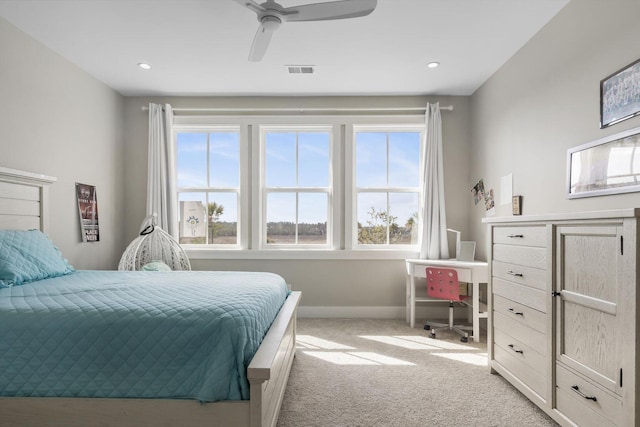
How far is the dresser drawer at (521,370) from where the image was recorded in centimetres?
199

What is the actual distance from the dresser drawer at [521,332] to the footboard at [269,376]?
142cm

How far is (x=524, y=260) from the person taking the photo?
2.16 metres

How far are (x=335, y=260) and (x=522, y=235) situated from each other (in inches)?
88.0

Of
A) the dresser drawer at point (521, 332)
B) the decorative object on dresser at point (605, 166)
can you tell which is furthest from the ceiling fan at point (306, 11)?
the dresser drawer at point (521, 332)

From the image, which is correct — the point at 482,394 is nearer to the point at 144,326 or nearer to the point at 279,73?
the point at 144,326

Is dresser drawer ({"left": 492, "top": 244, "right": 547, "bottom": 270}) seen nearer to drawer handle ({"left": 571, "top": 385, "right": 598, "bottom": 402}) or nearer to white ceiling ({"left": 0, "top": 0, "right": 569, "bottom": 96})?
drawer handle ({"left": 571, "top": 385, "right": 598, "bottom": 402})

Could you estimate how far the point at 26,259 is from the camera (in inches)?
90.3

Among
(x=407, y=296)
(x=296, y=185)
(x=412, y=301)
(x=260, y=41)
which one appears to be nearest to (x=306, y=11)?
(x=260, y=41)

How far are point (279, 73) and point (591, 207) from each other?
278cm

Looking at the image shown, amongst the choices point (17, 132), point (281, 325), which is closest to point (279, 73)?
point (17, 132)

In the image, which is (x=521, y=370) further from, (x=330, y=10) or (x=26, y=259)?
(x=26, y=259)

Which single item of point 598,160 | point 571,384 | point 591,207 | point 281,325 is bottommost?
point 571,384

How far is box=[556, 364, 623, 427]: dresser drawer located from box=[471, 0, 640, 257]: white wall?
0.94 m

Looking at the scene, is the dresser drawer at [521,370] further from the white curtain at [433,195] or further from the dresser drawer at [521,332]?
the white curtain at [433,195]
